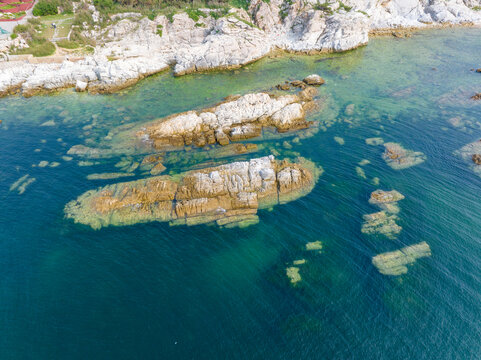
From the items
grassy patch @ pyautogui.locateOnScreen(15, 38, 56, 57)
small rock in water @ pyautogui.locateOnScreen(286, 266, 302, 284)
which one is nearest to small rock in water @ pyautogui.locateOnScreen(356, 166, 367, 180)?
small rock in water @ pyautogui.locateOnScreen(286, 266, 302, 284)

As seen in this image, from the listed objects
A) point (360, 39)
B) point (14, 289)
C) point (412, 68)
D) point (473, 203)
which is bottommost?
point (14, 289)

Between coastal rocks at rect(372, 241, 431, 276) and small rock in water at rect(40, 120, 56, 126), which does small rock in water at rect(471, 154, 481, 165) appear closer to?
coastal rocks at rect(372, 241, 431, 276)

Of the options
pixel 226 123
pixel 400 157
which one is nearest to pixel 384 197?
pixel 400 157

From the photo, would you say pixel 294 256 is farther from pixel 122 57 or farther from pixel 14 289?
pixel 122 57

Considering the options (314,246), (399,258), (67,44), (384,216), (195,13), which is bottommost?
(314,246)

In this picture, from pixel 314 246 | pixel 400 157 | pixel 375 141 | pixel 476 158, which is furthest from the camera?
pixel 375 141

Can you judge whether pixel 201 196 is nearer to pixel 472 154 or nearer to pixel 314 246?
pixel 314 246

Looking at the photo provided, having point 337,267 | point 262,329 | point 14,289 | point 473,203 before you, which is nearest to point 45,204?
point 14,289
